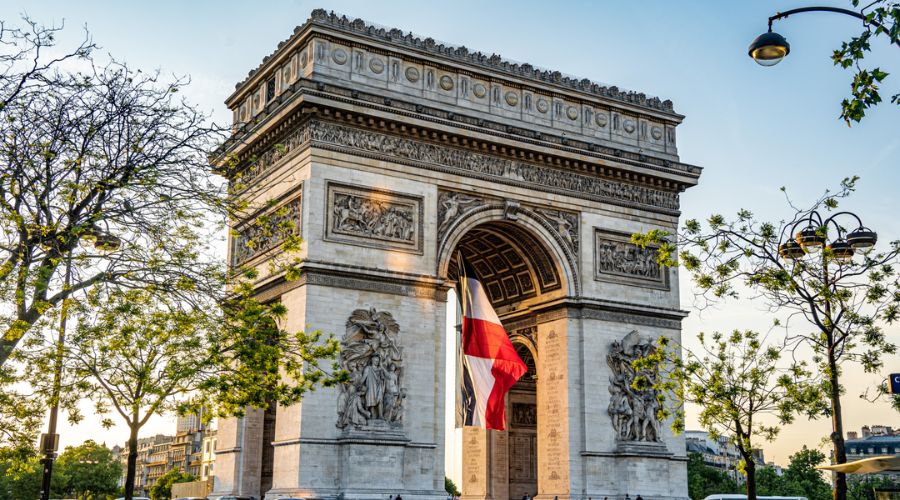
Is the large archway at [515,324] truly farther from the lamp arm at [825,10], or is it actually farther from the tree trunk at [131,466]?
the lamp arm at [825,10]

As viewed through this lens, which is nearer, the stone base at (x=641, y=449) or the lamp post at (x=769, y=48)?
the lamp post at (x=769, y=48)

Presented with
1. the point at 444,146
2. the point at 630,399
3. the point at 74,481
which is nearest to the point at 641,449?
the point at 630,399

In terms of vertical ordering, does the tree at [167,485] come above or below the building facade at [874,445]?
below

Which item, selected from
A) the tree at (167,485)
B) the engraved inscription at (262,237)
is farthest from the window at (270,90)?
the tree at (167,485)

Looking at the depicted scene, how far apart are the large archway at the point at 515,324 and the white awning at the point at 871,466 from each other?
48.9ft

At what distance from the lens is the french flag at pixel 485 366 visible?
3094cm

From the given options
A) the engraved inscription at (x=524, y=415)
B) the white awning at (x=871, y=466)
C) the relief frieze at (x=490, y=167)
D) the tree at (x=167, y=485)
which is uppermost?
the relief frieze at (x=490, y=167)

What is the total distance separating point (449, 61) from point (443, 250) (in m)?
5.77

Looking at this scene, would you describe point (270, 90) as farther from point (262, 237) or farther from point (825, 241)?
point (825, 241)

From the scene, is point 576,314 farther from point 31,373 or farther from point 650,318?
point 31,373

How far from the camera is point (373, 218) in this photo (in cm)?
2888

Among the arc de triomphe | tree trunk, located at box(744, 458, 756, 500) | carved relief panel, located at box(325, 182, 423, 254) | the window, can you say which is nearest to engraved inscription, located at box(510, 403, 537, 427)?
the arc de triomphe

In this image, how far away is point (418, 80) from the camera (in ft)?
100

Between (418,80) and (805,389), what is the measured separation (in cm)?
1566
